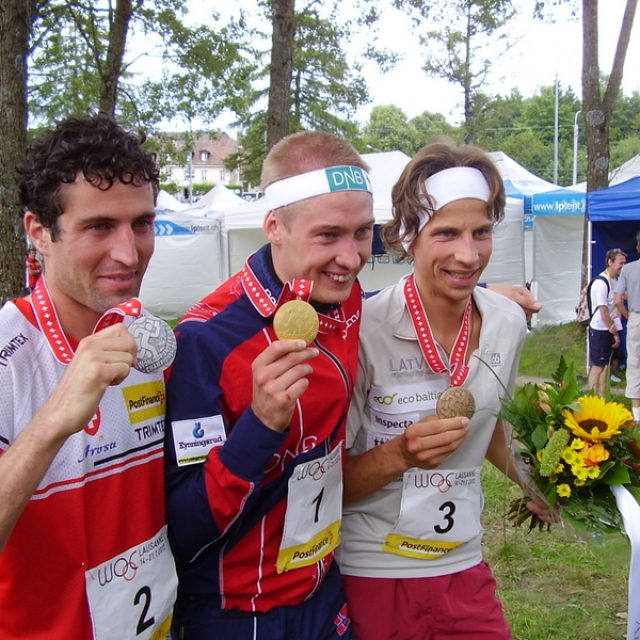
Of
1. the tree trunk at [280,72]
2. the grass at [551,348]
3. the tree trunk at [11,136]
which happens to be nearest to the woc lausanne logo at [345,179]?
the tree trunk at [11,136]

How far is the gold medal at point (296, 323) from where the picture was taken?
188 centimetres

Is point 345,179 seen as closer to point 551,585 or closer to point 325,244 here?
point 325,244

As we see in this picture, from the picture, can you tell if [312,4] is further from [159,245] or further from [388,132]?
[388,132]

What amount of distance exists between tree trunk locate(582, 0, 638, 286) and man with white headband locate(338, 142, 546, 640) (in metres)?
11.0

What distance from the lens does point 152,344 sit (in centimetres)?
170

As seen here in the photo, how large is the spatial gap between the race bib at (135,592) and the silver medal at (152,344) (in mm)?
515

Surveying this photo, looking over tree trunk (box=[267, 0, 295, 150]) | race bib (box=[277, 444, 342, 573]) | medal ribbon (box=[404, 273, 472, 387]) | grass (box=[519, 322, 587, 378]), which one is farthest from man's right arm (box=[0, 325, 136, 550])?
grass (box=[519, 322, 587, 378])

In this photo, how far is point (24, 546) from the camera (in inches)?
64.1

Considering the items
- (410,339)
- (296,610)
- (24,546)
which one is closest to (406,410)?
(410,339)

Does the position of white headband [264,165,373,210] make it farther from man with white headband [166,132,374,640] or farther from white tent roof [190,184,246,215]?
white tent roof [190,184,246,215]

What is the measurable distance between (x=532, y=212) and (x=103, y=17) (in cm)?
983

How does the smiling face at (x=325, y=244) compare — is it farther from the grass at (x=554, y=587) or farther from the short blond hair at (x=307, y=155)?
the grass at (x=554, y=587)

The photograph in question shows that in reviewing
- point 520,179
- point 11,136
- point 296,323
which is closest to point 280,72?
point 11,136

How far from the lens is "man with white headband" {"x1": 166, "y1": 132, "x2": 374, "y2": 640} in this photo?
1.83 meters
